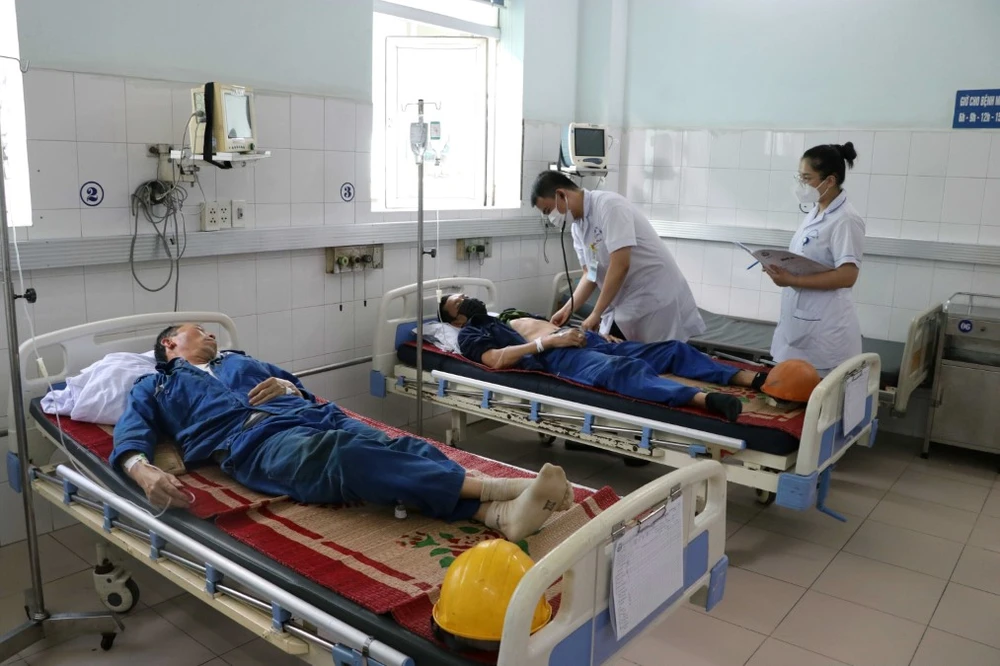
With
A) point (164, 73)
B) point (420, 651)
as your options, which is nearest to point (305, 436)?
point (420, 651)

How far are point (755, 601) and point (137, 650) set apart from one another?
237 cm

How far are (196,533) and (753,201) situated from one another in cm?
462

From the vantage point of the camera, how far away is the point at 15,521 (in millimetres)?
3738

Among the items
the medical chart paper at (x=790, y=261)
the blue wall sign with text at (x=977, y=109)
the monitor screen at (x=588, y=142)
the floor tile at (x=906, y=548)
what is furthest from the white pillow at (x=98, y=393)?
the blue wall sign with text at (x=977, y=109)

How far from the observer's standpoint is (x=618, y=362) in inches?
160

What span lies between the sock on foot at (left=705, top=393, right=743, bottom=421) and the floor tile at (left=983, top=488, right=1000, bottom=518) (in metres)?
1.78

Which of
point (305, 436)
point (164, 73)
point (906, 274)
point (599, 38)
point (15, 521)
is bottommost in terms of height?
point (15, 521)

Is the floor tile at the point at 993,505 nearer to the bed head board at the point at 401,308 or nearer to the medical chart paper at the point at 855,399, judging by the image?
the medical chart paper at the point at 855,399

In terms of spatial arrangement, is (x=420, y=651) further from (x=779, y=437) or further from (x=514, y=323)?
(x=514, y=323)

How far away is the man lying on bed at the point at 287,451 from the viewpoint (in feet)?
8.81

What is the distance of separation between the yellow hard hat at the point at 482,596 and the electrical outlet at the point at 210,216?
265 cm

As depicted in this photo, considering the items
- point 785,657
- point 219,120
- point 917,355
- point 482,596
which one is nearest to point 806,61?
point 917,355

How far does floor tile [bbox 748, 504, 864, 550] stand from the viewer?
4004 mm

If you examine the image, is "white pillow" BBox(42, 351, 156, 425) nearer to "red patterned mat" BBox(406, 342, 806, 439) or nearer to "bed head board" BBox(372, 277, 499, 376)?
"bed head board" BBox(372, 277, 499, 376)
